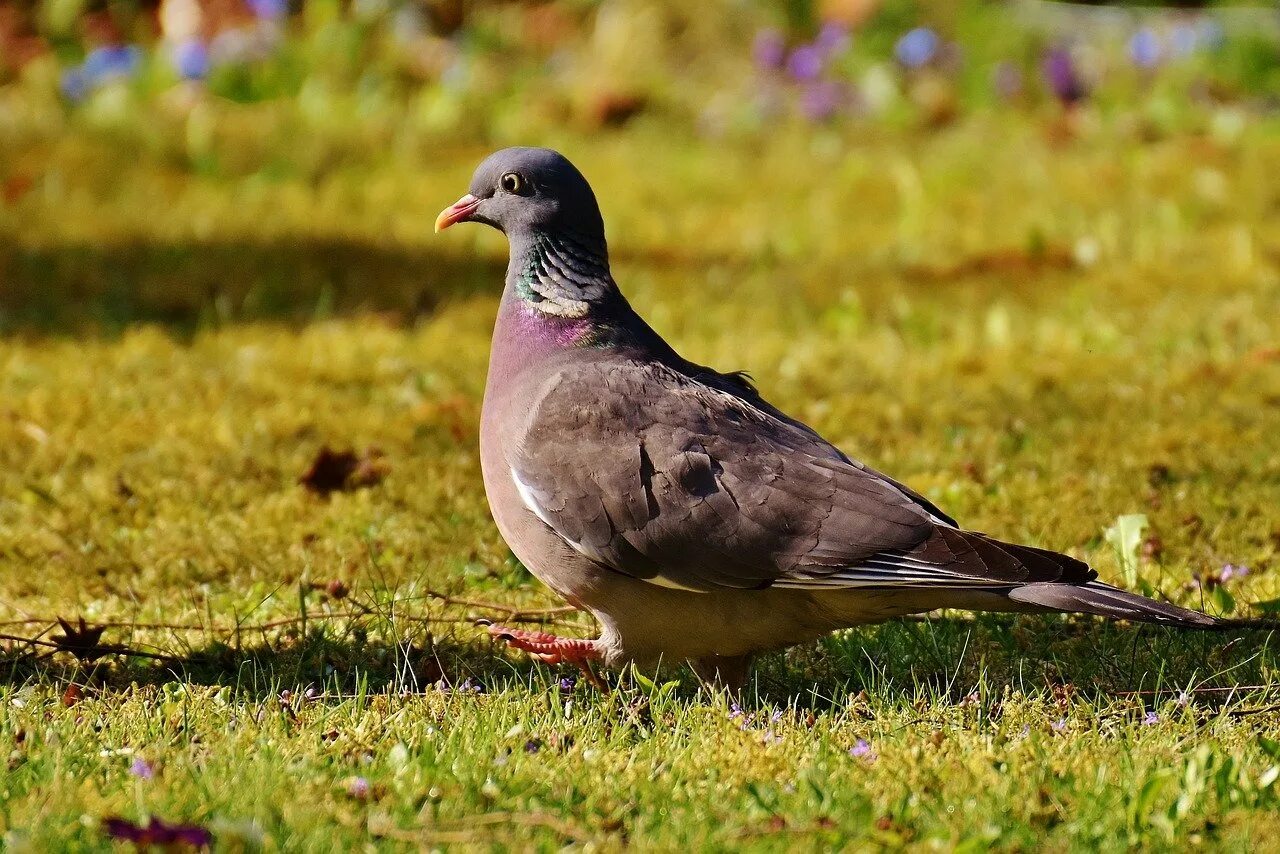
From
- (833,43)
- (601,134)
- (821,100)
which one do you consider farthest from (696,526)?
(833,43)

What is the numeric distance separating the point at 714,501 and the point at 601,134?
20.2ft

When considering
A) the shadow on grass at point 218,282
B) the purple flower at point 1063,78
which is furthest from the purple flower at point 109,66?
the purple flower at point 1063,78

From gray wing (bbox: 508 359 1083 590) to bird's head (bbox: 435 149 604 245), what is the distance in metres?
0.48

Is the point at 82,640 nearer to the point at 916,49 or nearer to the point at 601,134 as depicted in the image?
the point at 601,134

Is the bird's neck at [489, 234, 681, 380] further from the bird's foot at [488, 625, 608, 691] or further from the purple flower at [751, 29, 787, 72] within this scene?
the purple flower at [751, 29, 787, 72]

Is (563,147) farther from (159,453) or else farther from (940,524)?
(940,524)

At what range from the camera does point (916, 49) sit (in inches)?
389

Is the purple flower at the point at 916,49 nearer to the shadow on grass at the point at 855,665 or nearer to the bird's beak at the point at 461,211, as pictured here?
the bird's beak at the point at 461,211

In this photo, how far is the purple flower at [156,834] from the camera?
8.73 ft

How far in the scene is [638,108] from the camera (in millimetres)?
9688

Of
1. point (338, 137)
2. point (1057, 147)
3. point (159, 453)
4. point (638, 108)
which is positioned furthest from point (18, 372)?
point (1057, 147)

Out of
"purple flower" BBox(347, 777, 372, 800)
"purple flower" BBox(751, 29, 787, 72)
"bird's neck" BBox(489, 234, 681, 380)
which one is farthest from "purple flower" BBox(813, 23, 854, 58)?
"purple flower" BBox(347, 777, 372, 800)

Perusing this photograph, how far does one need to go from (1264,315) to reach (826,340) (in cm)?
177

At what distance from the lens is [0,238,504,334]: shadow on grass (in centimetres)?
693
